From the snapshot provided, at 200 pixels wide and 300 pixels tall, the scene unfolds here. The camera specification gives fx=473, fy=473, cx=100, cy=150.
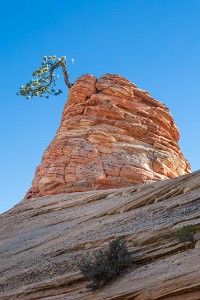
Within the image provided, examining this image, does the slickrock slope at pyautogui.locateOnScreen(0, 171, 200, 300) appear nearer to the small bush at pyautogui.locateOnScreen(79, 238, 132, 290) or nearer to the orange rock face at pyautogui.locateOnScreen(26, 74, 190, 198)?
the small bush at pyautogui.locateOnScreen(79, 238, 132, 290)

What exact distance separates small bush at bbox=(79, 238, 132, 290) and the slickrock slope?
0.73ft

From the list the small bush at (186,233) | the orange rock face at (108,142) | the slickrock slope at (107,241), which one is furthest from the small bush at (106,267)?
the orange rock face at (108,142)

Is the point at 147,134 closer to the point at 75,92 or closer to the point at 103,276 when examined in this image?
the point at 75,92

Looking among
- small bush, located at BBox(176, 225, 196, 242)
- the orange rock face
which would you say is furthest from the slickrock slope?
the orange rock face

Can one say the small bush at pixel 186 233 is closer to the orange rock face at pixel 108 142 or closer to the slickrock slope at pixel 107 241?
the slickrock slope at pixel 107 241

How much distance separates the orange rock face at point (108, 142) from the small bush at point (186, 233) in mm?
19890

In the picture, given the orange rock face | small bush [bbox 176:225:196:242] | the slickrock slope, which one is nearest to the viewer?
the slickrock slope

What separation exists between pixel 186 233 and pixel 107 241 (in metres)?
3.41

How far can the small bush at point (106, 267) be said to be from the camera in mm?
11086

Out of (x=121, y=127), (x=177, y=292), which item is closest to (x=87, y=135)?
(x=121, y=127)

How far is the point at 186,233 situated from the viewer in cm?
1130

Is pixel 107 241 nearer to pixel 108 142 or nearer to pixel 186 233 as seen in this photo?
pixel 186 233

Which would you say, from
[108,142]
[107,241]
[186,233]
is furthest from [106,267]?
[108,142]

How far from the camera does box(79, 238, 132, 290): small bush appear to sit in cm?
1109
